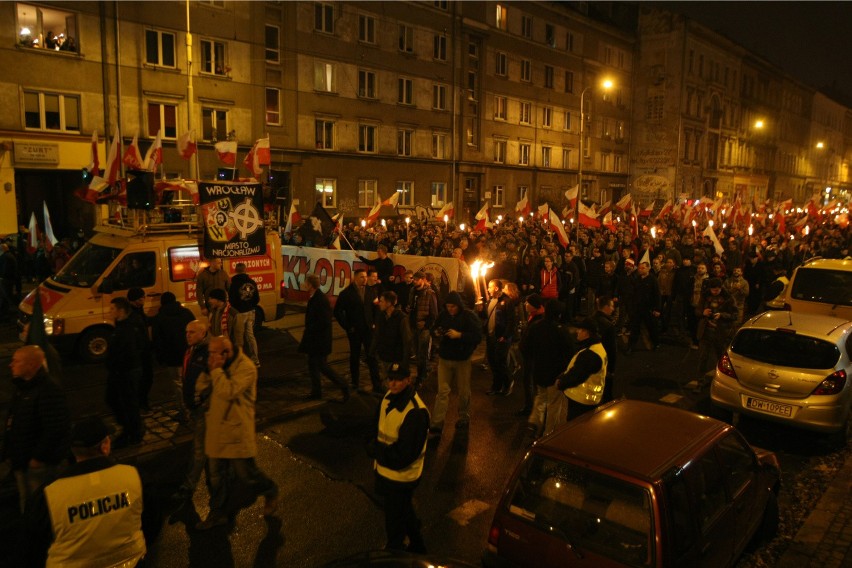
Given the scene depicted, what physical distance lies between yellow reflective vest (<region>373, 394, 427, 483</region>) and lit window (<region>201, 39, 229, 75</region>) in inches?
1042

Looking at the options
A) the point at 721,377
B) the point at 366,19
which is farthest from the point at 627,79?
the point at 721,377

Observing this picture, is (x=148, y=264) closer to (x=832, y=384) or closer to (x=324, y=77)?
(x=832, y=384)

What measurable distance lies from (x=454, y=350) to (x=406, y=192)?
96.1ft

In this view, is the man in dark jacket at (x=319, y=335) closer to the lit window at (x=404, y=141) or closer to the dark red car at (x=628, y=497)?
the dark red car at (x=628, y=497)

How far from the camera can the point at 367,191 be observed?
34.8 meters

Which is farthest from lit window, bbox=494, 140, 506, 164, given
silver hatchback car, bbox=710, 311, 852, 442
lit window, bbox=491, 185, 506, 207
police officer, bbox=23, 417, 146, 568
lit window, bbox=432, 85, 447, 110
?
police officer, bbox=23, 417, 146, 568

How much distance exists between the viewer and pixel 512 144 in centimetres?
4297

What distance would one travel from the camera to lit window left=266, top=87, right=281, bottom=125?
30297mm

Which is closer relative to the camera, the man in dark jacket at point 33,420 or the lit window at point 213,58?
the man in dark jacket at point 33,420

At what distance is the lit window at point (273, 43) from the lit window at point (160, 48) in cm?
458

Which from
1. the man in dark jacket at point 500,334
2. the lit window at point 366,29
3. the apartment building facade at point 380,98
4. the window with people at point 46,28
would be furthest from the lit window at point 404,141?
the man in dark jacket at point 500,334

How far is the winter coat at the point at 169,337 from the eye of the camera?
307 inches

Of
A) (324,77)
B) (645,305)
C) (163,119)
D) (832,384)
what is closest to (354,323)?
(645,305)

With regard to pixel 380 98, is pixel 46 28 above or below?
above
